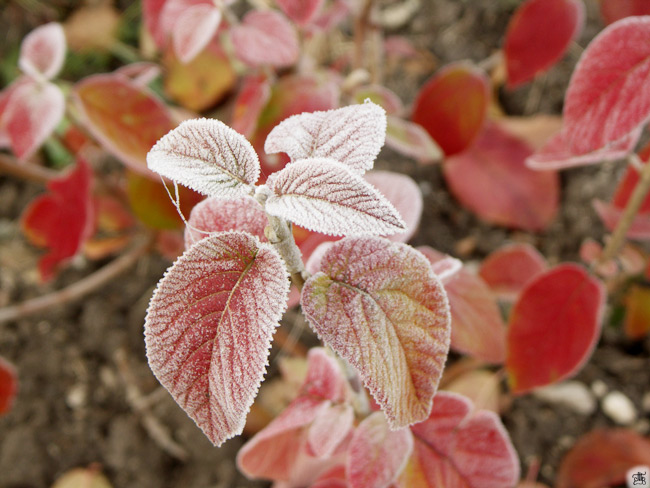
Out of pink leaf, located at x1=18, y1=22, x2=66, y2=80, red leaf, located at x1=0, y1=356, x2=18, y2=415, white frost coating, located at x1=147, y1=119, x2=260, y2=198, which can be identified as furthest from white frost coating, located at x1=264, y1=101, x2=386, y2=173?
red leaf, located at x1=0, y1=356, x2=18, y2=415

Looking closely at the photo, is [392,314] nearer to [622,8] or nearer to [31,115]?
[31,115]

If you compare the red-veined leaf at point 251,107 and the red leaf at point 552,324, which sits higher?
the red-veined leaf at point 251,107

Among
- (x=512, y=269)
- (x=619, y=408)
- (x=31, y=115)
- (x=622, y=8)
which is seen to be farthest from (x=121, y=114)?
(x=619, y=408)

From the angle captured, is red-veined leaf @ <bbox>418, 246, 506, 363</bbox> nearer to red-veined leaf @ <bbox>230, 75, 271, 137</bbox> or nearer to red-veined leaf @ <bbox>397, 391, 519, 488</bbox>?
red-veined leaf @ <bbox>397, 391, 519, 488</bbox>

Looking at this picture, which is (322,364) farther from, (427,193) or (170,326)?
(427,193)

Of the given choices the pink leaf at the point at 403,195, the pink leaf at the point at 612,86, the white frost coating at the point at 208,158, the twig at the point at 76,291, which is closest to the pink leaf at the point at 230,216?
the white frost coating at the point at 208,158

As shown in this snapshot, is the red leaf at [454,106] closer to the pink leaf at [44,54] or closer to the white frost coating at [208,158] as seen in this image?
the pink leaf at [44,54]
